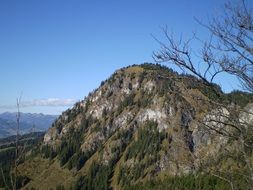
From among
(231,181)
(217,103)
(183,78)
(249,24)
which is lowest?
(231,181)

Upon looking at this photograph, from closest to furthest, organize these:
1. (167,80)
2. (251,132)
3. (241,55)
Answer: (251,132)
(241,55)
(167,80)

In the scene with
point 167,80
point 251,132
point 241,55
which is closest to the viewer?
point 251,132

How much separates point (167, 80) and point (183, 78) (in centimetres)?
65

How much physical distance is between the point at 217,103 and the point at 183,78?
1.34 meters

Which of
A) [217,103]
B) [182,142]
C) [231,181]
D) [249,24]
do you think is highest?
[249,24]

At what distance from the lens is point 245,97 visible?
416 inches

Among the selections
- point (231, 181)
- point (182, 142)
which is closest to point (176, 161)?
point (182, 142)

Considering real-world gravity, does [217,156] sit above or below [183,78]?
below

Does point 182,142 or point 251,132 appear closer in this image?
point 251,132

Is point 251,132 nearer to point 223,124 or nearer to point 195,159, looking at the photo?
point 223,124

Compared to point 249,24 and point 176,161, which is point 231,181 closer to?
point 176,161

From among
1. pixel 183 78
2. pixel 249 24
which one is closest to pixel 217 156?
pixel 183 78

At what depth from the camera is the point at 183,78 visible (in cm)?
1087

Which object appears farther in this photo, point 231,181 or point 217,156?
point 217,156
